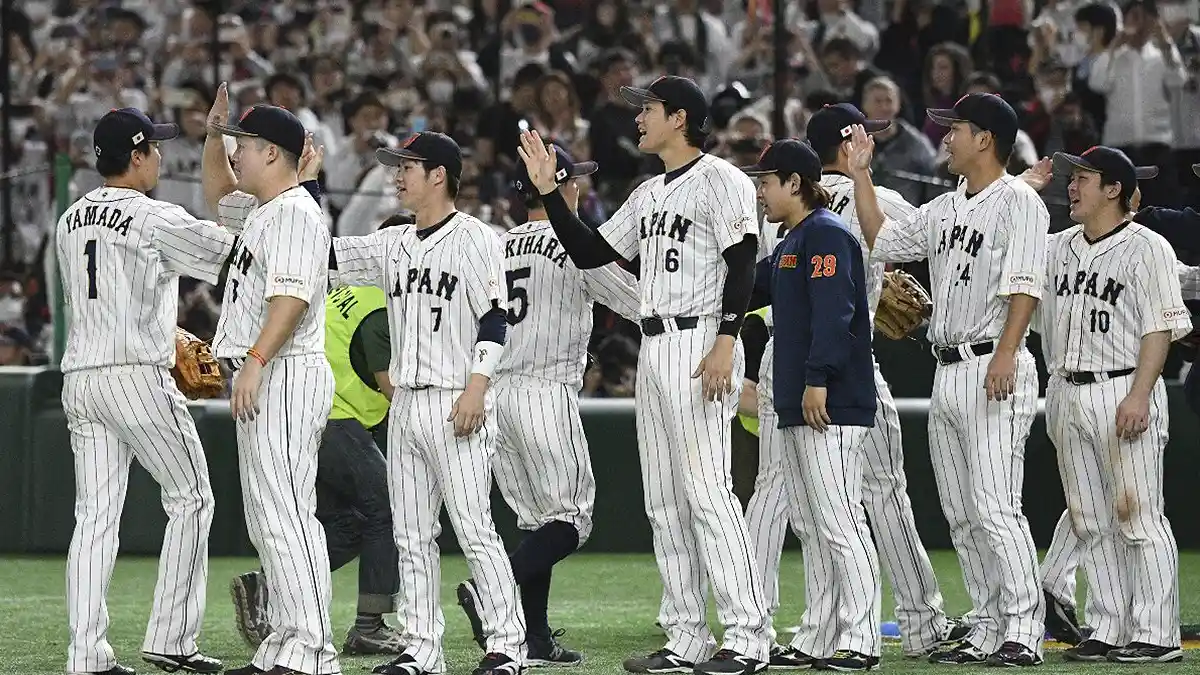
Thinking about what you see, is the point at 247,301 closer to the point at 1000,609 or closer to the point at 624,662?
the point at 624,662

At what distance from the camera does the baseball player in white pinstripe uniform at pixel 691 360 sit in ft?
19.6

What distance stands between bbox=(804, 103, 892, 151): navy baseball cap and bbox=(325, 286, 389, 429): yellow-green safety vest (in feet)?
6.04

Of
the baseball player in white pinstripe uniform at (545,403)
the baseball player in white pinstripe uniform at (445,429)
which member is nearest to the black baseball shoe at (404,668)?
the baseball player in white pinstripe uniform at (445,429)

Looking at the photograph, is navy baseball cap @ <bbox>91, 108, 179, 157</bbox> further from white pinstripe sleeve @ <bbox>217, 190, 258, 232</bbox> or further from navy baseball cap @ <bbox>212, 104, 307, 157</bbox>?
navy baseball cap @ <bbox>212, 104, 307, 157</bbox>

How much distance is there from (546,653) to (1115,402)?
88.7 inches

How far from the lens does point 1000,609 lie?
6.42 meters

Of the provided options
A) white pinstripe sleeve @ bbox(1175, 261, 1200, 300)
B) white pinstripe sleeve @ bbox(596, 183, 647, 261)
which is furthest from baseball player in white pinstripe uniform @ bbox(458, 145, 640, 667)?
white pinstripe sleeve @ bbox(1175, 261, 1200, 300)

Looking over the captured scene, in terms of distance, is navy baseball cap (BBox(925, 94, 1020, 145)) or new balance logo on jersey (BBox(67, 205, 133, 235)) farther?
navy baseball cap (BBox(925, 94, 1020, 145))

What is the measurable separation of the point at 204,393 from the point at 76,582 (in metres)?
0.95

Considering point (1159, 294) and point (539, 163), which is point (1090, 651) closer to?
point (1159, 294)

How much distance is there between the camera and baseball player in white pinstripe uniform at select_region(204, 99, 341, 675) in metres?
5.71

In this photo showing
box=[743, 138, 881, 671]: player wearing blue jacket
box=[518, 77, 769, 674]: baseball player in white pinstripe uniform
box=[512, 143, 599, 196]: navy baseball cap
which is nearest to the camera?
box=[518, 77, 769, 674]: baseball player in white pinstripe uniform

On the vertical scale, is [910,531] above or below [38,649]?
above

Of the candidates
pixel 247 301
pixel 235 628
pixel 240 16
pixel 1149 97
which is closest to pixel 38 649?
pixel 235 628
